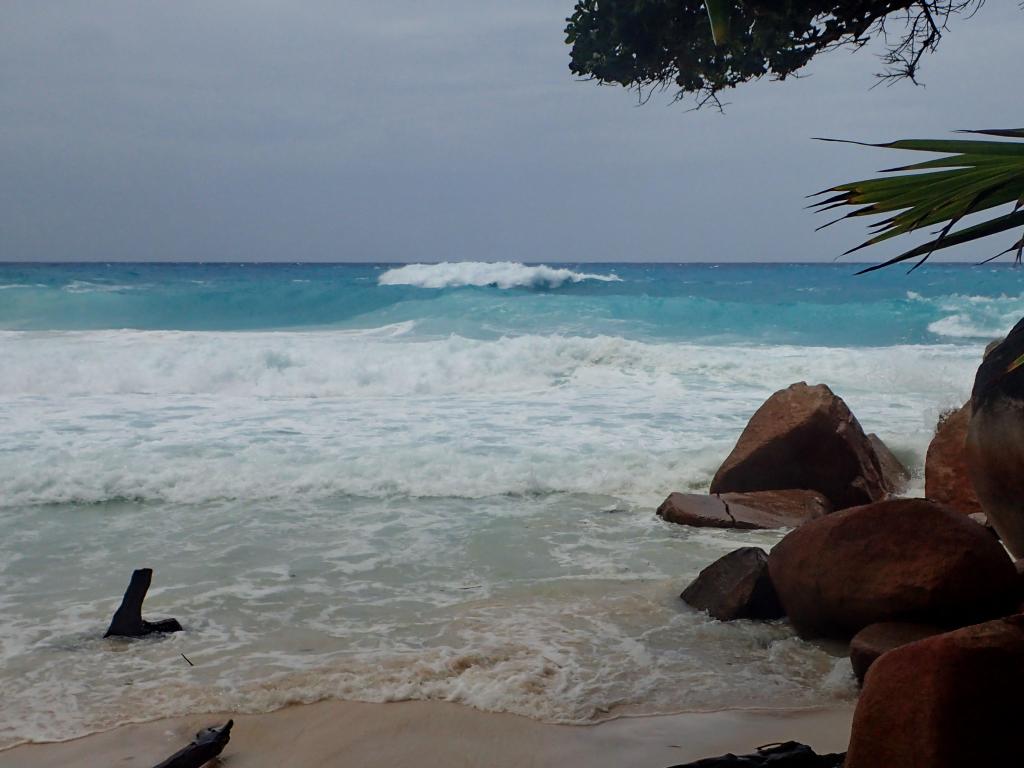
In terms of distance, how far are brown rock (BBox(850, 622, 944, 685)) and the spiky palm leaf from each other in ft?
5.93

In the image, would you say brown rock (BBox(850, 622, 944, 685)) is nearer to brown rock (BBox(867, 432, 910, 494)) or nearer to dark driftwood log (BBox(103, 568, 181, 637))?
dark driftwood log (BBox(103, 568, 181, 637))

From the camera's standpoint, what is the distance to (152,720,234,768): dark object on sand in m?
3.12

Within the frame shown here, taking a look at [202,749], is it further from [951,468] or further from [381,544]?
[951,468]

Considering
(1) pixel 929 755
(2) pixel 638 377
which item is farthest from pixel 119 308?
(1) pixel 929 755

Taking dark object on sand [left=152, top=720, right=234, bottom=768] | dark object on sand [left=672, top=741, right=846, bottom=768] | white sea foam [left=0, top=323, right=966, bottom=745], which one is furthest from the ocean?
dark object on sand [left=672, top=741, right=846, bottom=768]

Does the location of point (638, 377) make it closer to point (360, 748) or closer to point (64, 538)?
point (64, 538)

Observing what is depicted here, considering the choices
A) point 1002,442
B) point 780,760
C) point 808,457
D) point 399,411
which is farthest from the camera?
point 399,411

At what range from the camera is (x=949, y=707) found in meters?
2.54

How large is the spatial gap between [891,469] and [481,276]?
33034 millimetres

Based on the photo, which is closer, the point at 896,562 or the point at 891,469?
the point at 896,562

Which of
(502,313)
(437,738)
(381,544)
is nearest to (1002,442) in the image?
(437,738)

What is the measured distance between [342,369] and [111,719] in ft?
39.2

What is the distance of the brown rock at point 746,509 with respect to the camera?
676 centimetres

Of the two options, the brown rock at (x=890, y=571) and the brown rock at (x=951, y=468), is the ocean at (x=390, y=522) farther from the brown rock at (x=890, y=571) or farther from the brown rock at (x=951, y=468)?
the brown rock at (x=951, y=468)
